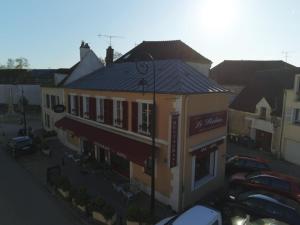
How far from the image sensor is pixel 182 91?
512 inches

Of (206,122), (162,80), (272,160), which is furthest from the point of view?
(272,160)

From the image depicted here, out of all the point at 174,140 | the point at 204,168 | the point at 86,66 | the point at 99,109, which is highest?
the point at 86,66

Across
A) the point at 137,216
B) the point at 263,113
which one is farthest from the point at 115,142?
the point at 263,113

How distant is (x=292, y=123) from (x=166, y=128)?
1476 cm

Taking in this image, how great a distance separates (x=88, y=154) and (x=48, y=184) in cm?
469

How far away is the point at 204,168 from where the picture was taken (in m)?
16.2

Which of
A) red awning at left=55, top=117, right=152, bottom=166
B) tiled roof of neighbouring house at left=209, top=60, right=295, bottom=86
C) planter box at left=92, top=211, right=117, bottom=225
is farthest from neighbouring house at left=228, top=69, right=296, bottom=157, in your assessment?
planter box at left=92, top=211, right=117, bottom=225

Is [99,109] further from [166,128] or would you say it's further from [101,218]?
[101,218]

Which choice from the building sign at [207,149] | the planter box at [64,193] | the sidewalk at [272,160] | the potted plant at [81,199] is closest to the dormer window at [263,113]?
the sidewalk at [272,160]

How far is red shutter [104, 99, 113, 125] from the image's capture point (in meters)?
17.7

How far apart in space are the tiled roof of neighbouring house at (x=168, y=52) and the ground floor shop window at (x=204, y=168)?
17.0 meters

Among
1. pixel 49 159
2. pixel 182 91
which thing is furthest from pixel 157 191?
pixel 49 159

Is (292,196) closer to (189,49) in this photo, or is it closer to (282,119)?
(282,119)

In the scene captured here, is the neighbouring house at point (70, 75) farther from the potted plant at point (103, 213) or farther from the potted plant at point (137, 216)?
the potted plant at point (137, 216)
